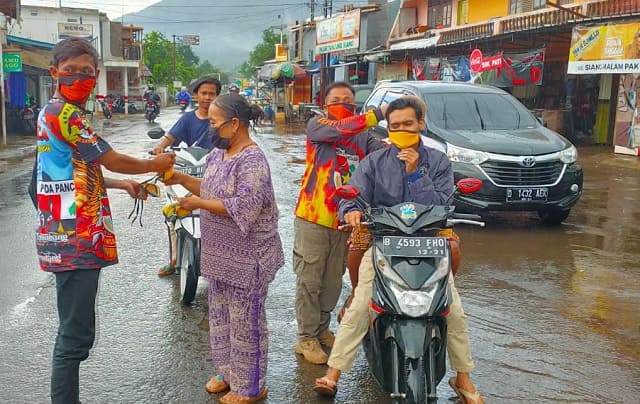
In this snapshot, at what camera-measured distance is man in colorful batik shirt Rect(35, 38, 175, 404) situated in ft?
10.1

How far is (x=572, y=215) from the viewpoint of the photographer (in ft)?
30.5

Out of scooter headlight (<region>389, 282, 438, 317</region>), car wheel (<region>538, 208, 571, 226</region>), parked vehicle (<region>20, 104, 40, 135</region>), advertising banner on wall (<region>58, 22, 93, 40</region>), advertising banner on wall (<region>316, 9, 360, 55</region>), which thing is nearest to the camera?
scooter headlight (<region>389, 282, 438, 317</region>)

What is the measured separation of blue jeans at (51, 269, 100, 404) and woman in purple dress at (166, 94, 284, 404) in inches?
24.3

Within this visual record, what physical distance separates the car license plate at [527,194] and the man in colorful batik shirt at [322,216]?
4.05 meters

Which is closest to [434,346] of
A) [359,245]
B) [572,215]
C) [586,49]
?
[359,245]

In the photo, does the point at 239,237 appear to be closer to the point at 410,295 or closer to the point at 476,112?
the point at 410,295

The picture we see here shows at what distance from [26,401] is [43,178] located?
1.38m

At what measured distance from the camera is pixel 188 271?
518cm

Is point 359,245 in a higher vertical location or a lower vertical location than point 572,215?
higher

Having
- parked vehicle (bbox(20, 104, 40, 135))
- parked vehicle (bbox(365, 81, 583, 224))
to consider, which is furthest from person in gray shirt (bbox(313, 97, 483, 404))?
parked vehicle (bbox(20, 104, 40, 135))

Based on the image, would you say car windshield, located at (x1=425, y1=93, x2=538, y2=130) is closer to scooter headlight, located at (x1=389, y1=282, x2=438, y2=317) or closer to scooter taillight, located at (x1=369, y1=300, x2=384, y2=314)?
scooter taillight, located at (x1=369, y1=300, x2=384, y2=314)

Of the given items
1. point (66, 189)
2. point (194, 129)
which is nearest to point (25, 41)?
point (194, 129)

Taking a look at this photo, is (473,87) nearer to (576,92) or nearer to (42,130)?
(42,130)

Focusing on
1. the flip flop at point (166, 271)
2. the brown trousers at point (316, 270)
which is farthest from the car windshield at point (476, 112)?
the brown trousers at point (316, 270)
